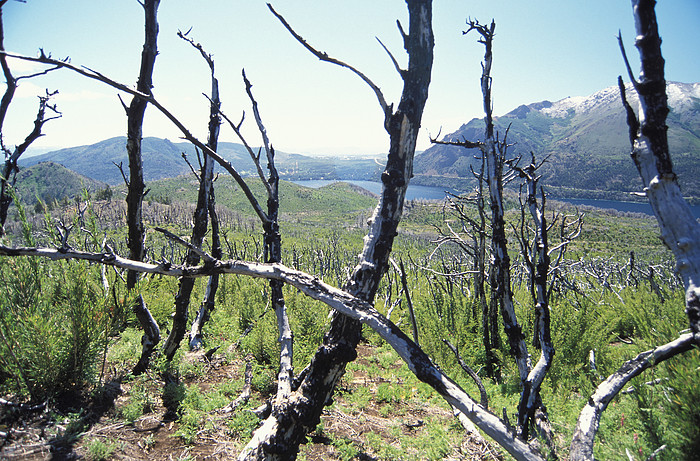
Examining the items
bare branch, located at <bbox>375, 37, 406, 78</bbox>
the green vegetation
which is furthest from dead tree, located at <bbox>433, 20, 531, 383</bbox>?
bare branch, located at <bbox>375, 37, 406, 78</bbox>

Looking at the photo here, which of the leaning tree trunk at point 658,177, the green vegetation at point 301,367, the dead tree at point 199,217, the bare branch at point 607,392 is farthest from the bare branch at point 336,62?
the dead tree at point 199,217

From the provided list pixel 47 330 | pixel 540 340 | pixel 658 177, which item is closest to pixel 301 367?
pixel 47 330

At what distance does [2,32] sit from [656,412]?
8486mm

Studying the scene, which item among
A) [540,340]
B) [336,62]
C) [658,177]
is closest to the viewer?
[658,177]

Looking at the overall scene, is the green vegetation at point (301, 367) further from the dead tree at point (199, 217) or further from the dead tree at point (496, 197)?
the dead tree at point (496, 197)

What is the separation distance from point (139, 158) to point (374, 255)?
3.15m

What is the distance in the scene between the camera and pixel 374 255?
6.77 feet

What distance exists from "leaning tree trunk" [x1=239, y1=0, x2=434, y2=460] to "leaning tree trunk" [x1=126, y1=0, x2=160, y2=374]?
98.3 inches

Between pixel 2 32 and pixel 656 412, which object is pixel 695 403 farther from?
pixel 2 32

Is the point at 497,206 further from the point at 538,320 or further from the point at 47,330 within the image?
the point at 47,330

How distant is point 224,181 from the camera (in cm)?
19700

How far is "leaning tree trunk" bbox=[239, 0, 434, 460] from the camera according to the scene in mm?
2018

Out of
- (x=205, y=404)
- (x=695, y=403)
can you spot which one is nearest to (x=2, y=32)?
(x=205, y=404)

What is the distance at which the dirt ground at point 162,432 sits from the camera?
99.7 inches
